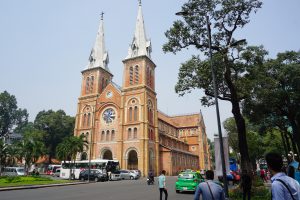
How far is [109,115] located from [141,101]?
320 inches

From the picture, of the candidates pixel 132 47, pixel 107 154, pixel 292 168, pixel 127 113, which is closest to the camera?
pixel 292 168

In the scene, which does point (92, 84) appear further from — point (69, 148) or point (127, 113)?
point (69, 148)

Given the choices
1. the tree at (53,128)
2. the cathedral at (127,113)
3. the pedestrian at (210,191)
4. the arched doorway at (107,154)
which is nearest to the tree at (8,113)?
the tree at (53,128)

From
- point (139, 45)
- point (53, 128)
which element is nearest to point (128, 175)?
point (139, 45)

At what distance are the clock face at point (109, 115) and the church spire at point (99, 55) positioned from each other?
1200 centimetres

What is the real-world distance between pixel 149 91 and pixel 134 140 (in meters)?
11.1

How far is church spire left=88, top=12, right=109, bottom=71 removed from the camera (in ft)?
199

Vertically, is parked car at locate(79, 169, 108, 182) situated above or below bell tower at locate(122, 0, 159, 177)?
below

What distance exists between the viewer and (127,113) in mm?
51562

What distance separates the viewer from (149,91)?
53.3 m

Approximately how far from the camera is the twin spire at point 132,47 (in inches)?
2208

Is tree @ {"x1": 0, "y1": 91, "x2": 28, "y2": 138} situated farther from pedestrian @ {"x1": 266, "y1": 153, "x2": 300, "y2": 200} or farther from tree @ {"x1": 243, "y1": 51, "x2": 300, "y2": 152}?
pedestrian @ {"x1": 266, "y1": 153, "x2": 300, "y2": 200}

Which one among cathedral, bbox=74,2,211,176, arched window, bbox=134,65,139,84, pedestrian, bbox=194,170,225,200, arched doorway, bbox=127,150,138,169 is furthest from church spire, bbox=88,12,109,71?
pedestrian, bbox=194,170,225,200

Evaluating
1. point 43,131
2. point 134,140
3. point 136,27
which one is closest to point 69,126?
point 43,131
